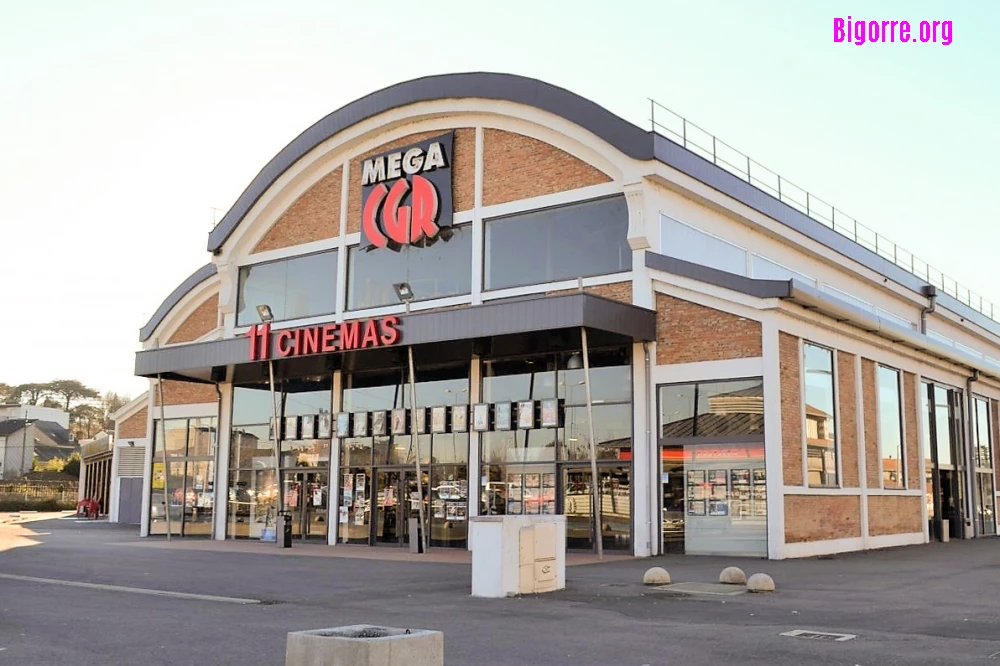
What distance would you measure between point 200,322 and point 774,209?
1899 centimetres

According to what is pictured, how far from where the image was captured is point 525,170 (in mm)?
25594

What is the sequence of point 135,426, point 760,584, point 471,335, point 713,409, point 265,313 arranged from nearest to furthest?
point 760,584
point 713,409
point 471,335
point 265,313
point 135,426

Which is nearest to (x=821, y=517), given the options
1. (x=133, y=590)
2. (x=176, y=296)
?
(x=133, y=590)

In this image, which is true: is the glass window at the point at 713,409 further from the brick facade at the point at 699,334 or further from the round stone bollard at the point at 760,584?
the round stone bollard at the point at 760,584

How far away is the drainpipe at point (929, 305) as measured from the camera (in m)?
36.8

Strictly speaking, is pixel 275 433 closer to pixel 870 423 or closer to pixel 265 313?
pixel 265 313

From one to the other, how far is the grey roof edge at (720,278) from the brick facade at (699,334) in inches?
23.9

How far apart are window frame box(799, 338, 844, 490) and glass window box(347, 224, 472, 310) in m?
8.38

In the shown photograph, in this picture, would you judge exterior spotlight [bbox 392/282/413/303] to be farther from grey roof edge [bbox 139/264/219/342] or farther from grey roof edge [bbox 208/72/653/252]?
grey roof edge [bbox 139/264/219/342]

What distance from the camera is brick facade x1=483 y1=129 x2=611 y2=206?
24.8 m

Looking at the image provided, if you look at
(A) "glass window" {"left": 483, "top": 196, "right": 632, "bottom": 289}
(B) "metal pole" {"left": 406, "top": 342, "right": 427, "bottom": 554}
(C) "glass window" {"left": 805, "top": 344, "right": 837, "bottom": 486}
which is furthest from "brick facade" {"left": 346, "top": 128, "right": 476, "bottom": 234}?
(C) "glass window" {"left": 805, "top": 344, "right": 837, "bottom": 486}

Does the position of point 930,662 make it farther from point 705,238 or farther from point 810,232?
point 810,232

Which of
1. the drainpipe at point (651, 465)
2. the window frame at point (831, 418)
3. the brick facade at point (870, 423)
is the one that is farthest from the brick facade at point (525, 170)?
the brick facade at point (870, 423)

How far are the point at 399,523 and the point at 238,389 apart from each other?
24.9 feet
